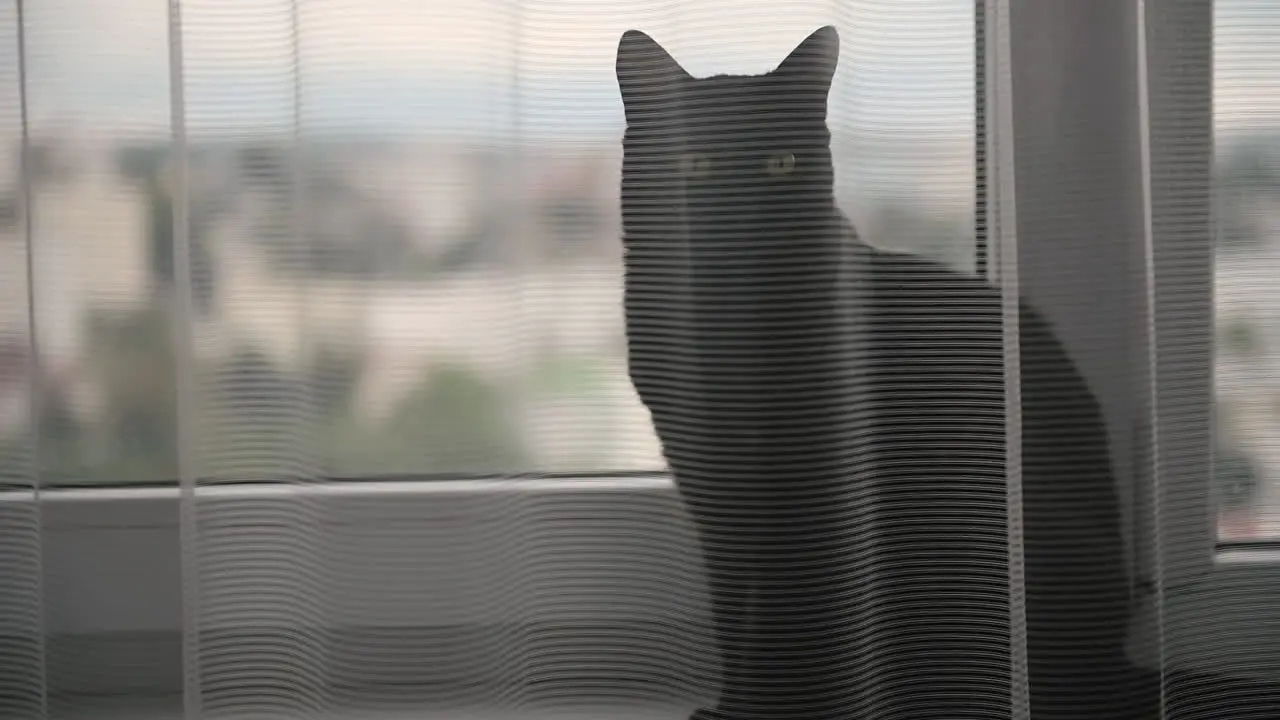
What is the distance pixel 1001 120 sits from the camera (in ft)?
2.66

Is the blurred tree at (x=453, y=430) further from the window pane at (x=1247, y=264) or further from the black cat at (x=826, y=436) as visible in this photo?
the window pane at (x=1247, y=264)

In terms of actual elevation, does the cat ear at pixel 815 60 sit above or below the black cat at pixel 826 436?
Result: above

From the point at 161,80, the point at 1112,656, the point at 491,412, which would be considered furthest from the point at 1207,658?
the point at 161,80

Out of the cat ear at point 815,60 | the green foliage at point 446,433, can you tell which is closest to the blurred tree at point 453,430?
the green foliage at point 446,433

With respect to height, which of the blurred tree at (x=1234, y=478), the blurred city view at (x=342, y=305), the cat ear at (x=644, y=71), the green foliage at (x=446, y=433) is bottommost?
the blurred tree at (x=1234, y=478)

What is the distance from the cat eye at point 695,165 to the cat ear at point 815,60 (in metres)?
0.08

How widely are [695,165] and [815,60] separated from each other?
0.38 ft

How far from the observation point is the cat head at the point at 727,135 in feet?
2.65

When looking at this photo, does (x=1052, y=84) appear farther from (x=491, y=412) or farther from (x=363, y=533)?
(x=363, y=533)

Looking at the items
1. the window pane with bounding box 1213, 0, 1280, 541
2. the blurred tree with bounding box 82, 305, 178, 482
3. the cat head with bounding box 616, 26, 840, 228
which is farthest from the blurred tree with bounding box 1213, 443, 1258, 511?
the blurred tree with bounding box 82, 305, 178, 482

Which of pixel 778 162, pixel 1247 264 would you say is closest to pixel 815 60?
pixel 778 162

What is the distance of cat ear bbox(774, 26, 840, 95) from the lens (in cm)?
81

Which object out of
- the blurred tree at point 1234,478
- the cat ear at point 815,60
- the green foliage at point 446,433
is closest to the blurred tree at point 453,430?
the green foliage at point 446,433

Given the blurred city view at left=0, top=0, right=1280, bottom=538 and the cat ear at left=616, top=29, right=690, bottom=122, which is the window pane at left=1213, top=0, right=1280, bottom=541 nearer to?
the blurred city view at left=0, top=0, right=1280, bottom=538
